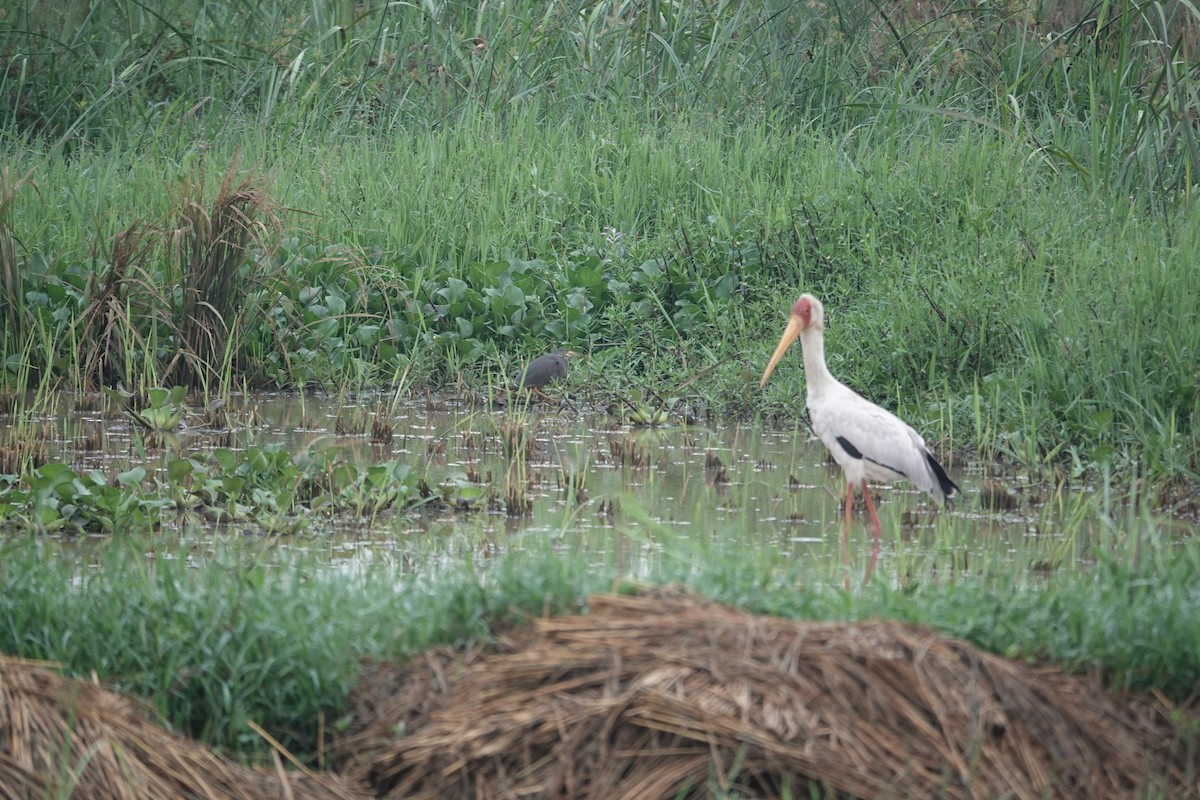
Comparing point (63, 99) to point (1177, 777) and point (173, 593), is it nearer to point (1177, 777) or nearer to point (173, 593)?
point (173, 593)

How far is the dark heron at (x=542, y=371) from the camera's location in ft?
26.1

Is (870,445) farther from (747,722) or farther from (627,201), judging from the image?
(627,201)

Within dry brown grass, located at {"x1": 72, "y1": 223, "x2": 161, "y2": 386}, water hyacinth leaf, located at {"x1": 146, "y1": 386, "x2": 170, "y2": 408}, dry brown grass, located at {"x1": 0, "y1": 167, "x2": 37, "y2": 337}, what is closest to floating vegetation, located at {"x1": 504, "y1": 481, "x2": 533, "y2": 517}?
water hyacinth leaf, located at {"x1": 146, "y1": 386, "x2": 170, "y2": 408}

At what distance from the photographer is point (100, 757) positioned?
3.16m

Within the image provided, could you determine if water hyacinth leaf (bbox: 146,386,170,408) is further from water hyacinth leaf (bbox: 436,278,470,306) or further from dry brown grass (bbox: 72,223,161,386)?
water hyacinth leaf (bbox: 436,278,470,306)

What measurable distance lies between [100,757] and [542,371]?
499 cm

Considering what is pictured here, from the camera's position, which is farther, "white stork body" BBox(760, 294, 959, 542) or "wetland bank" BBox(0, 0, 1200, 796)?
"white stork body" BBox(760, 294, 959, 542)

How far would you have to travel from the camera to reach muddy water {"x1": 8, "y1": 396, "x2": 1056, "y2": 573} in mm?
5391

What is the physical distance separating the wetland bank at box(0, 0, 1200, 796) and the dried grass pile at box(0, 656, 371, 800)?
144mm

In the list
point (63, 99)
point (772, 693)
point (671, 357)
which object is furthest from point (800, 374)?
point (63, 99)

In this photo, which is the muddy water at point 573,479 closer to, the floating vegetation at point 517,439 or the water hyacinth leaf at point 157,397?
the floating vegetation at point 517,439

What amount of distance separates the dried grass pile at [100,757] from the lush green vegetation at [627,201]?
4161 millimetres

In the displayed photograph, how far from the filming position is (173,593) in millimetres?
3736

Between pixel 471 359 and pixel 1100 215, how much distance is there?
373cm
